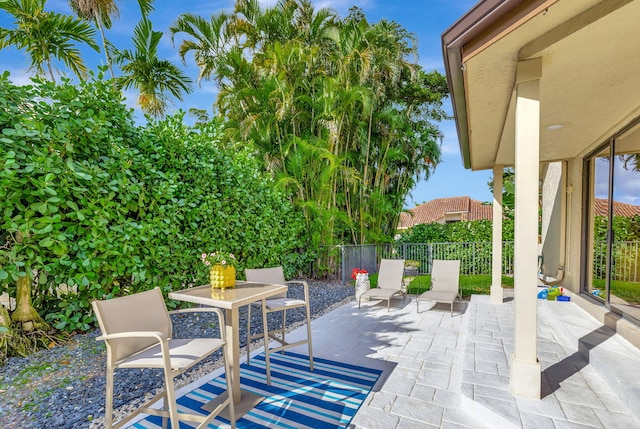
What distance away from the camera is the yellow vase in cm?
303

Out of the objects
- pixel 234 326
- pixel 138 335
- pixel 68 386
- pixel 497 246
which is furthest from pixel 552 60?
pixel 68 386

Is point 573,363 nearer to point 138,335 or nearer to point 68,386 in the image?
point 138,335

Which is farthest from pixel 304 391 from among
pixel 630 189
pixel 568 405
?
pixel 630 189

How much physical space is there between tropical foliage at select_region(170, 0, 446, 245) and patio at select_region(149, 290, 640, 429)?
410 cm

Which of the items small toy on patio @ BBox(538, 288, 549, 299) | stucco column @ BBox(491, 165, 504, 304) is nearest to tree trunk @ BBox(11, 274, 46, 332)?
stucco column @ BBox(491, 165, 504, 304)

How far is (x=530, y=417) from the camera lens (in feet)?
7.48

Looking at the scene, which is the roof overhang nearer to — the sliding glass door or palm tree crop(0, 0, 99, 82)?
the sliding glass door

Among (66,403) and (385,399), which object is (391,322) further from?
(66,403)

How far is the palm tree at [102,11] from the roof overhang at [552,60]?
7200 mm

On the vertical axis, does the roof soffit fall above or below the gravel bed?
above

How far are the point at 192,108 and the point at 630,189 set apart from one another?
63.5 ft

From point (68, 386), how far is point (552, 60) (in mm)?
4907

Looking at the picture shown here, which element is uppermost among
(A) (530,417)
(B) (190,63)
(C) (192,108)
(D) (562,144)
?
(C) (192,108)

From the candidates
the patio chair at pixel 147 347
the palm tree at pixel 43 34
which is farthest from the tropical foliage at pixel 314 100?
the patio chair at pixel 147 347
